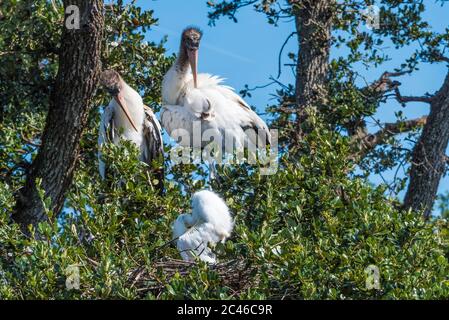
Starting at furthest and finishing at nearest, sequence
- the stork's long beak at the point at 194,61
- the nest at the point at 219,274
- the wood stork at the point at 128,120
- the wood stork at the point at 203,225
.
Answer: the stork's long beak at the point at 194,61 → the wood stork at the point at 128,120 → the wood stork at the point at 203,225 → the nest at the point at 219,274

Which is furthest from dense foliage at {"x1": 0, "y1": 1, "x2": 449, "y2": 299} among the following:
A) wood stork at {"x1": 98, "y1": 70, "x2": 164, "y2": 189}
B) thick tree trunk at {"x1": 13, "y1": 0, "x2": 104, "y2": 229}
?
wood stork at {"x1": 98, "y1": 70, "x2": 164, "y2": 189}

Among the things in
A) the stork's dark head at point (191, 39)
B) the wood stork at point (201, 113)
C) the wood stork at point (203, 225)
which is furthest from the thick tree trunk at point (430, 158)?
the wood stork at point (203, 225)

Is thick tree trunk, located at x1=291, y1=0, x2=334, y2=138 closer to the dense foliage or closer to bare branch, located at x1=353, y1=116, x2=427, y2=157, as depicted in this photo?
bare branch, located at x1=353, y1=116, x2=427, y2=157

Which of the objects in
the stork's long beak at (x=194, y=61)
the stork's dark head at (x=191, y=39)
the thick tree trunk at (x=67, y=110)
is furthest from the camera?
the stork's dark head at (x=191, y=39)

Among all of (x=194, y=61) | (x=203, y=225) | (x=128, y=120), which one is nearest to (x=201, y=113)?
(x=194, y=61)

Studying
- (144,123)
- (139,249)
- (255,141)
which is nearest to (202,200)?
(139,249)

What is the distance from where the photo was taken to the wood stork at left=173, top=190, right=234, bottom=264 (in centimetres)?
741

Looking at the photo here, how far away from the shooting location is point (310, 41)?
11.1 meters

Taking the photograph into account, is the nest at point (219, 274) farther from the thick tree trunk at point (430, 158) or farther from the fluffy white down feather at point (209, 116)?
the thick tree trunk at point (430, 158)

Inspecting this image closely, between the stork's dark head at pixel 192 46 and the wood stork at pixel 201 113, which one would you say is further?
the stork's dark head at pixel 192 46

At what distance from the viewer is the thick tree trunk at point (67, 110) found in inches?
319

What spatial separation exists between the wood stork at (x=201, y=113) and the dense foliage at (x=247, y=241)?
1.72 m

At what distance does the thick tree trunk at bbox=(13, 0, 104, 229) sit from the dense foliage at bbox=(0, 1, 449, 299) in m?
0.37

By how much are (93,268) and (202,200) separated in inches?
49.7
